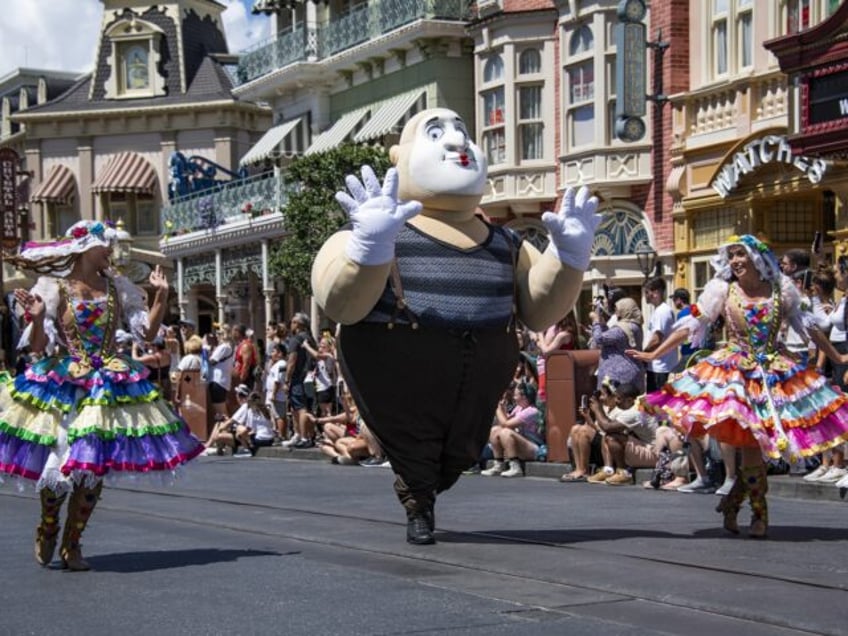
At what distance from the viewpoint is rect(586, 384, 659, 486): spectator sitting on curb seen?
1404 centimetres

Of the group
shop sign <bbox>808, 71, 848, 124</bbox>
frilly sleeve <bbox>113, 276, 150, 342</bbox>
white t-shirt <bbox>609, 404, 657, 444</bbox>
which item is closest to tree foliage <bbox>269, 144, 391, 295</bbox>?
shop sign <bbox>808, 71, 848, 124</bbox>

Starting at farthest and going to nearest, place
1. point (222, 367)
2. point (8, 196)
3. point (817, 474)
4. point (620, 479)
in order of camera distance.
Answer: point (8, 196)
point (222, 367)
point (620, 479)
point (817, 474)

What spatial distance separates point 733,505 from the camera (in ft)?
30.7

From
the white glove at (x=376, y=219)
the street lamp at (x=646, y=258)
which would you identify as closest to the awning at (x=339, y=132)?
the street lamp at (x=646, y=258)

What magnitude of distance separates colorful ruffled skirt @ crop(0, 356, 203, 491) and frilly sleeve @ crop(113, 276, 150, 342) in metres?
0.30

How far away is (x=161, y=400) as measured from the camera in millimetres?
8648

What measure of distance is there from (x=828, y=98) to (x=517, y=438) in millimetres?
6094

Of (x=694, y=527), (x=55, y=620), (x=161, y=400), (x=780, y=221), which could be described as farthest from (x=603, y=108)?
(x=55, y=620)

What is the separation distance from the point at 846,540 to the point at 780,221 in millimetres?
12932

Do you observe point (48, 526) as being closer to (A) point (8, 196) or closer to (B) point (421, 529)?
(B) point (421, 529)

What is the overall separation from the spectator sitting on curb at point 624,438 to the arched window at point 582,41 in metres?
11.8

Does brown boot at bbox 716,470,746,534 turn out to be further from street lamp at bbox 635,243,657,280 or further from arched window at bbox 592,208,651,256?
arched window at bbox 592,208,651,256

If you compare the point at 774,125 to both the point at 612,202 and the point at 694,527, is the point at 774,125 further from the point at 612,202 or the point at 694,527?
the point at 694,527

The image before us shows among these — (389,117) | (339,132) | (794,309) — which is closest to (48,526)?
(794,309)
